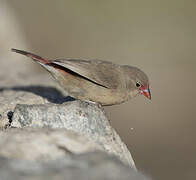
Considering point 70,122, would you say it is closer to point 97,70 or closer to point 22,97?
point 97,70

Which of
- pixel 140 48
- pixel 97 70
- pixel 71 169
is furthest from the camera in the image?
pixel 140 48

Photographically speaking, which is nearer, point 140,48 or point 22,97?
point 22,97

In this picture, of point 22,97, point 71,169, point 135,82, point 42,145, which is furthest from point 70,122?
point 135,82

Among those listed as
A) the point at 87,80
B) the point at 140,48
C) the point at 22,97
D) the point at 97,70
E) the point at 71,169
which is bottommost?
the point at 140,48

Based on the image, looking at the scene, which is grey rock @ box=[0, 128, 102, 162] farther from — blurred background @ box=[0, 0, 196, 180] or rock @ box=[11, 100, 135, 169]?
blurred background @ box=[0, 0, 196, 180]

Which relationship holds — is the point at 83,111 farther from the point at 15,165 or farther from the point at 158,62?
the point at 158,62

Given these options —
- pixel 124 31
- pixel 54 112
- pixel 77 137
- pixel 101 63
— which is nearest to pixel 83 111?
pixel 54 112

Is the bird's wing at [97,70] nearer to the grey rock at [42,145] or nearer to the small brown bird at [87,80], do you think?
the small brown bird at [87,80]

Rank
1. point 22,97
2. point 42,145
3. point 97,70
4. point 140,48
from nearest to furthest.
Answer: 1. point 42,145
2. point 97,70
3. point 22,97
4. point 140,48
